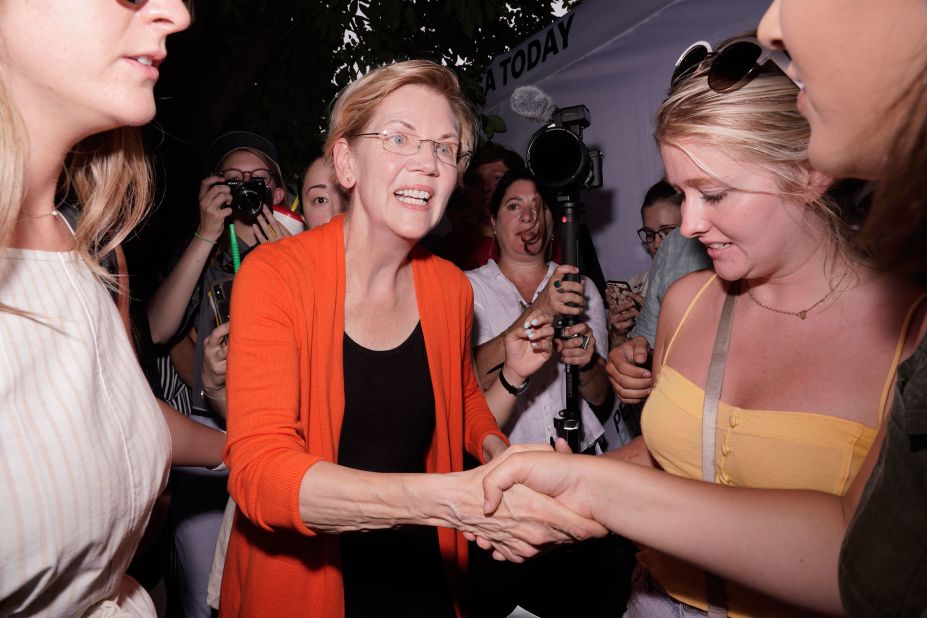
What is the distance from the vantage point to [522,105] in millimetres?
2543

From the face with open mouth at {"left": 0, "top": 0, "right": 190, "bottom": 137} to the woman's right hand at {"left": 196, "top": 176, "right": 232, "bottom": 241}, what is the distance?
1805 mm

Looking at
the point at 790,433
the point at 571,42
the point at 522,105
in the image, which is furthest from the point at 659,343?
the point at 571,42

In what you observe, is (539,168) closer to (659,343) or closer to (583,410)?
(659,343)

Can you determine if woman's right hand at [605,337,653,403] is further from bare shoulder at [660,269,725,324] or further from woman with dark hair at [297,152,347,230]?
woman with dark hair at [297,152,347,230]

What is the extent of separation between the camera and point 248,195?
3008 mm

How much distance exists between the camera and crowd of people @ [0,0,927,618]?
0.99m

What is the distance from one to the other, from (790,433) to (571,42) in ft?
13.1

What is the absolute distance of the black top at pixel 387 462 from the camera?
1.80 m

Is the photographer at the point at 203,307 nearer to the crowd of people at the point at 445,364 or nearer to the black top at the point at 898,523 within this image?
the crowd of people at the point at 445,364

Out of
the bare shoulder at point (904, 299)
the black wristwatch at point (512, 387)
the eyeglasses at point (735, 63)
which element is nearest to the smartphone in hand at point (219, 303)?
the black wristwatch at point (512, 387)

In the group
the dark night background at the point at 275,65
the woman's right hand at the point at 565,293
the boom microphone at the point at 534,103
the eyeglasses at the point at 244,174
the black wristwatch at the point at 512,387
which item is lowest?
the black wristwatch at the point at 512,387

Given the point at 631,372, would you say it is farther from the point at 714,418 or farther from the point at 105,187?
the point at 105,187

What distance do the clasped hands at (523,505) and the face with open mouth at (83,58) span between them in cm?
108

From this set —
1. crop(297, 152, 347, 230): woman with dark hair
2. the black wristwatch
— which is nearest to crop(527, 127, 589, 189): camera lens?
the black wristwatch
